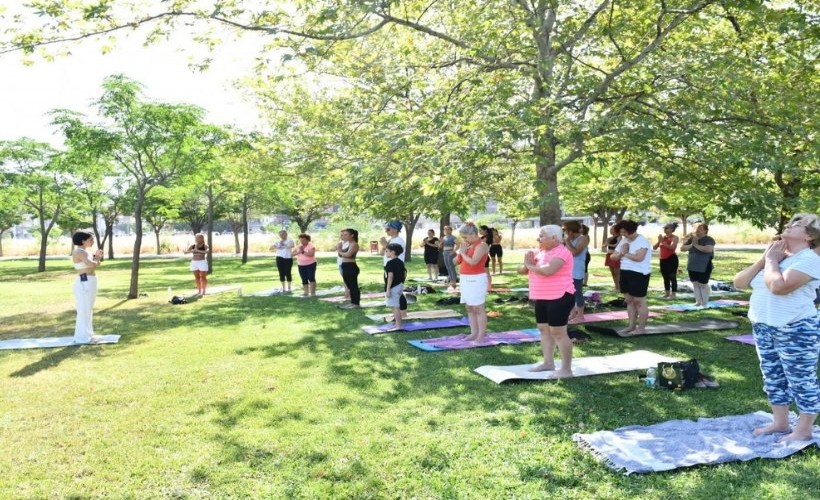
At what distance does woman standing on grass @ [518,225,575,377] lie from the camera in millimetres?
5863

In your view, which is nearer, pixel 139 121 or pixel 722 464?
pixel 722 464

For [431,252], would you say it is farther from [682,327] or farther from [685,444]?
[685,444]

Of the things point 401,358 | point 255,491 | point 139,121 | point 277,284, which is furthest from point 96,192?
point 255,491

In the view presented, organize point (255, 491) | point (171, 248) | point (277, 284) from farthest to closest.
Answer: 1. point (171, 248)
2. point (277, 284)
3. point (255, 491)

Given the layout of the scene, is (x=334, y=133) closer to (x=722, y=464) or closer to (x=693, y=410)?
(x=693, y=410)

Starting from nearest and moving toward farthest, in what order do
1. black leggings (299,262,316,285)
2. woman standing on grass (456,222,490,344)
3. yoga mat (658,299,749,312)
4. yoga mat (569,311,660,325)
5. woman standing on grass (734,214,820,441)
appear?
woman standing on grass (734,214,820,441) → woman standing on grass (456,222,490,344) → yoga mat (569,311,660,325) → yoga mat (658,299,749,312) → black leggings (299,262,316,285)

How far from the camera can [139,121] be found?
12664 mm

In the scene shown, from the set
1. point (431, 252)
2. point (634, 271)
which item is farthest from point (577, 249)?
point (431, 252)

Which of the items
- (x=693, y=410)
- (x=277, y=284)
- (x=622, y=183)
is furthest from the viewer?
(x=277, y=284)

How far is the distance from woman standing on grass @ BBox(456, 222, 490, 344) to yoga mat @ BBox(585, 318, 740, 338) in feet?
6.01

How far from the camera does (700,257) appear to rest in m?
10.7

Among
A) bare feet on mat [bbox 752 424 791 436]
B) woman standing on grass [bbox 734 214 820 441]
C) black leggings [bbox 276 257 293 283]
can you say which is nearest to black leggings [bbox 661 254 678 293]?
black leggings [bbox 276 257 293 283]

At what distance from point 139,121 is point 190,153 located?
1276 mm

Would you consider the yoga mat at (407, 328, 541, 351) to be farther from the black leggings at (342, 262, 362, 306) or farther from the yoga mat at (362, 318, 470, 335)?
the black leggings at (342, 262, 362, 306)
